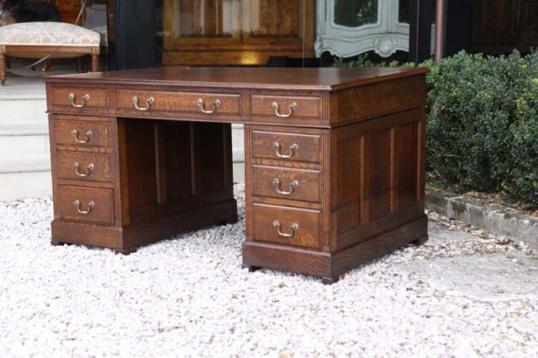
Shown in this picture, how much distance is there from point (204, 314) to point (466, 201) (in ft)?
6.37

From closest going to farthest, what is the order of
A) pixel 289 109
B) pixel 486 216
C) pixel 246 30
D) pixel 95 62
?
pixel 289 109 < pixel 486 216 < pixel 95 62 < pixel 246 30

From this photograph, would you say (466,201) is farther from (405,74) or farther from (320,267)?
(320,267)

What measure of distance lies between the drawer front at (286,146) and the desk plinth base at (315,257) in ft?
1.25

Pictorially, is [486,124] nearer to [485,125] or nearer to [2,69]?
[485,125]

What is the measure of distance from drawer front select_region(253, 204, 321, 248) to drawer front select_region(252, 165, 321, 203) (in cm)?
6

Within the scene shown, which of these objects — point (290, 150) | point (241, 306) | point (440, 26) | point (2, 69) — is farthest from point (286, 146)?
point (2, 69)

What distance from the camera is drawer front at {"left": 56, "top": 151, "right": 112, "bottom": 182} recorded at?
4113 mm

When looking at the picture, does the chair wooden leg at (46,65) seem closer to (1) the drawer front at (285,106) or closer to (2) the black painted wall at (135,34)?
(2) the black painted wall at (135,34)

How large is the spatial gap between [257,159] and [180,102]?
426mm

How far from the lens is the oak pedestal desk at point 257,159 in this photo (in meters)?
3.59

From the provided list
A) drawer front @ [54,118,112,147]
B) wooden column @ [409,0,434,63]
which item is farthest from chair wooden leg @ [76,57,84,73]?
drawer front @ [54,118,112,147]

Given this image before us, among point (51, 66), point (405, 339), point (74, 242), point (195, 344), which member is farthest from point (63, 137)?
point (51, 66)

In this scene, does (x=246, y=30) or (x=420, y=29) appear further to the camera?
(x=246, y=30)

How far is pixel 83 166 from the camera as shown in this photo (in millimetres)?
4164
